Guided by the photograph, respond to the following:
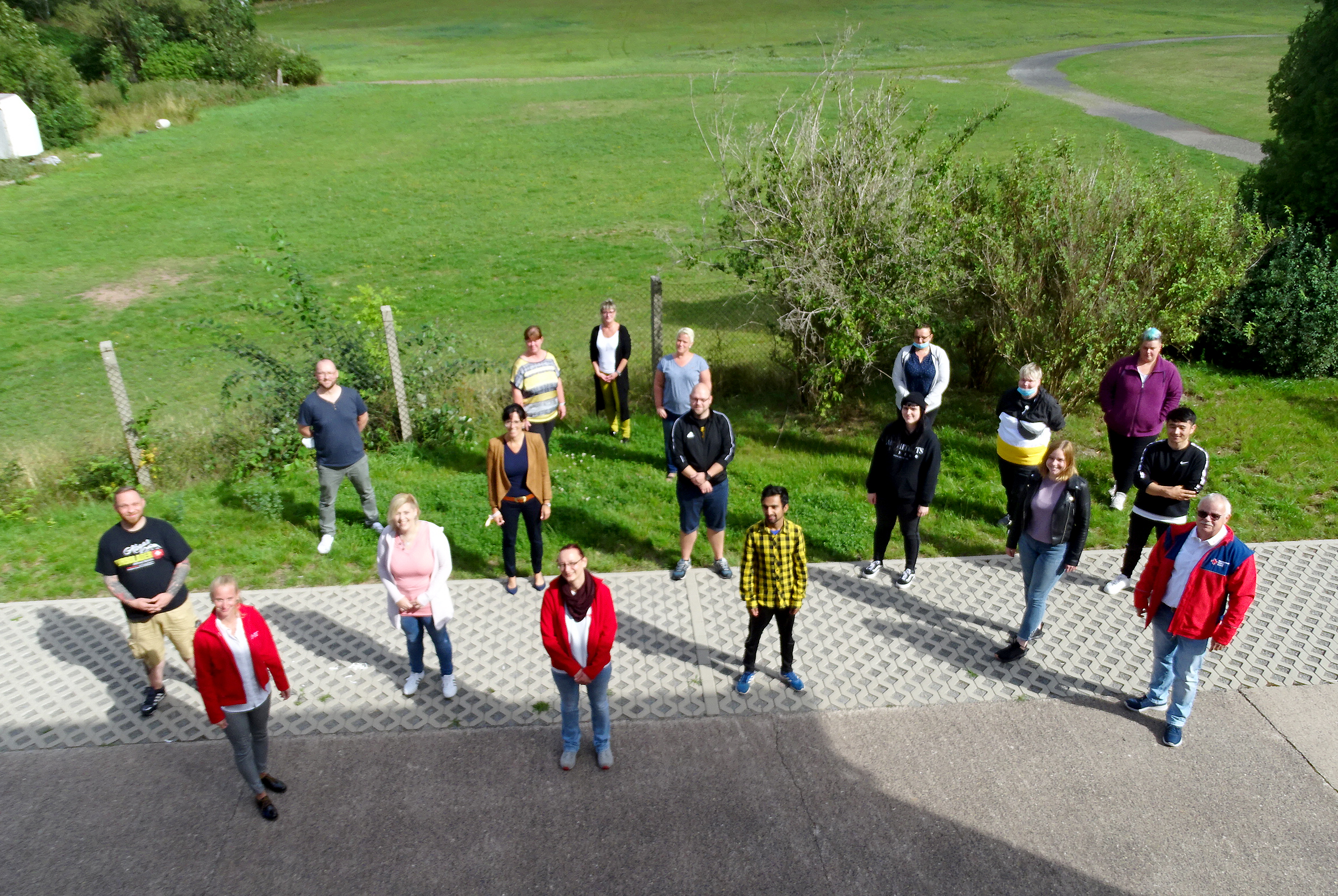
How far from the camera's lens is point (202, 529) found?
822 centimetres

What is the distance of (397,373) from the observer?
9547 mm

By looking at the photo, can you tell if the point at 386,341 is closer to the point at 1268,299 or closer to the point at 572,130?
the point at 1268,299

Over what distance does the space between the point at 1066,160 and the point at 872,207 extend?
8.42ft

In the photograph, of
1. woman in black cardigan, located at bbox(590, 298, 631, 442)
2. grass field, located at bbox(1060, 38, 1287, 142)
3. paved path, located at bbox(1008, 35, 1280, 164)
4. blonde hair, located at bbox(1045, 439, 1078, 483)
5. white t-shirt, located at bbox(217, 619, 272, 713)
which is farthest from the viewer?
grass field, located at bbox(1060, 38, 1287, 142)

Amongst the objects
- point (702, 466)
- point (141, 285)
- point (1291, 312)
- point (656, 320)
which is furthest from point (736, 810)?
point (141, 285)

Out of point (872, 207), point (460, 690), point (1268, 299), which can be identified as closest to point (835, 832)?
point (460, 690)

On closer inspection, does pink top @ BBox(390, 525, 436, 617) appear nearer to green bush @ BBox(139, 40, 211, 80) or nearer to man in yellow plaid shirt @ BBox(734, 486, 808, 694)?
man in yellow plaid shirt @ BBox(734, 486, 808, 694)

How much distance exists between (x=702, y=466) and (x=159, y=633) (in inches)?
159

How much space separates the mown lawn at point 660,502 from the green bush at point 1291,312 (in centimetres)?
81

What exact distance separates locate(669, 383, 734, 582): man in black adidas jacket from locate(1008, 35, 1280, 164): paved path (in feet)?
73.3

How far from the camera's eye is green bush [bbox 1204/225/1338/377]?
10.8 meters

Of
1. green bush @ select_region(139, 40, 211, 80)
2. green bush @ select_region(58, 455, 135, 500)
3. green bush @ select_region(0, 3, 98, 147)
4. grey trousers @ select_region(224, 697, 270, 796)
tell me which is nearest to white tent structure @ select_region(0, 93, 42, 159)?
green bush @ select_region(0, 3, 98, 147)

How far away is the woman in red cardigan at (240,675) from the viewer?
4.79 metres

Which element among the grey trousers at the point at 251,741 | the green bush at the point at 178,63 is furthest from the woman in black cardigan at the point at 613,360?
the green bush at the point at 178,63
